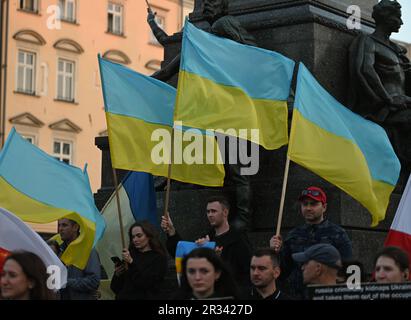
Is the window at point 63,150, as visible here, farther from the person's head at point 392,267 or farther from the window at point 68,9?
the person's head at point 392,267

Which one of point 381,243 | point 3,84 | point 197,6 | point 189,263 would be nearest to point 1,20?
point 3,84

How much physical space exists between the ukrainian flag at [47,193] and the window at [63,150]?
35079mm

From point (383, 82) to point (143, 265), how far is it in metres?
4.00

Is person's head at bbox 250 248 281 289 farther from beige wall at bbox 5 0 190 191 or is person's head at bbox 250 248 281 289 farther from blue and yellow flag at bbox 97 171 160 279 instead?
beige wall at bbox 5 0 190 191

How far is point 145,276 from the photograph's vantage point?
351 inches

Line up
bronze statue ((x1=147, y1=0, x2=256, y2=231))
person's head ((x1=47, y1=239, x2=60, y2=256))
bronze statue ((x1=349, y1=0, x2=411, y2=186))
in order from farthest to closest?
bronze statue ((x1=349, y1=0, x2=411, y2=186)), bronze statue ((x1=147, y1=0, x2=256, y2=231)), person's head ((x1=47, y1=239, x2=60, y2=256))

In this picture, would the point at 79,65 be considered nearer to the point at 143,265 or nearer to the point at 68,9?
Answer: the point at 68,9

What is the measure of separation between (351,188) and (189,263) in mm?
2740

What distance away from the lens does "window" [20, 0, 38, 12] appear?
4409 cm

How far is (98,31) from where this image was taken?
4703 cm

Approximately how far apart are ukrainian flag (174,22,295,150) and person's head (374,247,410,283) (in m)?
2.67

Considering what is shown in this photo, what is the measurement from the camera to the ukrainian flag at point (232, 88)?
9688 millimetres

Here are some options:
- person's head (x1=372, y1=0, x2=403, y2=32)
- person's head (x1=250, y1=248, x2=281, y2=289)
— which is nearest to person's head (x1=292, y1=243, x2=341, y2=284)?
person's head (x1=250, y1=248, x2=281, y2=289)

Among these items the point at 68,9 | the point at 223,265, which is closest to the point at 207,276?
the point at 223,265
